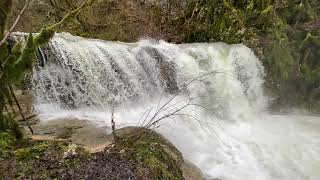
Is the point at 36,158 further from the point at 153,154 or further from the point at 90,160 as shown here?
the point at 153,154

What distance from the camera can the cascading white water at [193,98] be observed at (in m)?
6.95

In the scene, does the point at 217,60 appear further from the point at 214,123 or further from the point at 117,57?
the point at 117,57

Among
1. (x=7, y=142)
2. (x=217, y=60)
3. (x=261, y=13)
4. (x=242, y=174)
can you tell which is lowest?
(x=7, y=142)

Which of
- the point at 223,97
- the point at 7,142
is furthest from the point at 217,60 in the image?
the point at 7,142

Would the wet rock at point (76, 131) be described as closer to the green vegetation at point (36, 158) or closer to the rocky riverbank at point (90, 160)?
the rocky riverbank at point (90, 160)

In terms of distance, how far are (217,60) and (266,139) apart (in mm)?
2437

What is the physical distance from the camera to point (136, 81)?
879 centimetres

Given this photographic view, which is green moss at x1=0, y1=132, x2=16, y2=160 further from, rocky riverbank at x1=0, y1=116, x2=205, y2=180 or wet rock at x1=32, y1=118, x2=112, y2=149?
wet rock at x1=32, y1=118, x2=112, y2=149

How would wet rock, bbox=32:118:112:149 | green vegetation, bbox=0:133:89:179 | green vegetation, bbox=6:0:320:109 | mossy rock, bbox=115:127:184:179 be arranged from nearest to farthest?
green vegetation, bbox=0:133:89:179 < mossy rock, bbox=115:127:184:179 < wet rock, bbox=32:118:112:149 < green vegetation, bbox=6:0:320:109

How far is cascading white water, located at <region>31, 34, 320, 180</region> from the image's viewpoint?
22.8 feet

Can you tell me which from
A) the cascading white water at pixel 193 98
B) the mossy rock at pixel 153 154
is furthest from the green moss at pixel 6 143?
the cascading white water at pixel 193 98

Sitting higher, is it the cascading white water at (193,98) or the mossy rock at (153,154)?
the cascading white water at (193,98)

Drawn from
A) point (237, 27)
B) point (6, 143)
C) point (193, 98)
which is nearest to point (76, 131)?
point (6, 143)

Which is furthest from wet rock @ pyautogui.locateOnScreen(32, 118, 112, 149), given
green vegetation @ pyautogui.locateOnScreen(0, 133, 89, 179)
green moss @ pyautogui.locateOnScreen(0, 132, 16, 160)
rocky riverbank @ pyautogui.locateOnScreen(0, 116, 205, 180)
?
green moss @ pyautogui.locateOnScreen(0, 132, 16, 160)
